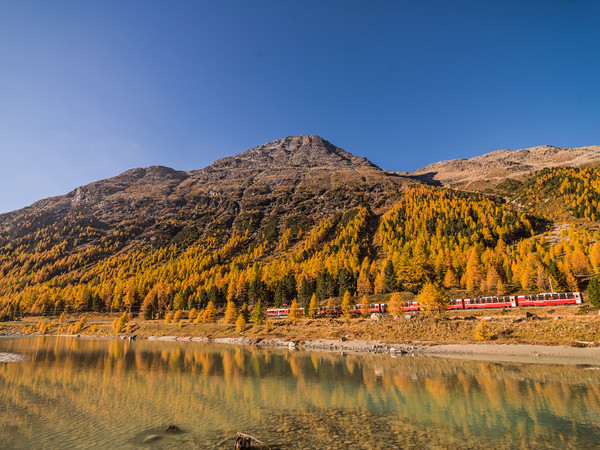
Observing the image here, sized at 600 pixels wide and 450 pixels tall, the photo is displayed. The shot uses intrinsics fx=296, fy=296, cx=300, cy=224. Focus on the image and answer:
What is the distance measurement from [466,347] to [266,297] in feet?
252

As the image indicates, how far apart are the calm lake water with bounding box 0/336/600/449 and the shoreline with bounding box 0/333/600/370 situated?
607cm

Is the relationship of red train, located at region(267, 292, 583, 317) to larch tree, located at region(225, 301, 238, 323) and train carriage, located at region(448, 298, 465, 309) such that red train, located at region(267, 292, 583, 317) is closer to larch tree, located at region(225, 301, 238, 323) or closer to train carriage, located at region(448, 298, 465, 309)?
train carriage, located at region(448, 298, 465, 309)

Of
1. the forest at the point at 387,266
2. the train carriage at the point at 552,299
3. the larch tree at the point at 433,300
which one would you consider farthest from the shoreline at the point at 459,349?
the forest at the point at 387,266

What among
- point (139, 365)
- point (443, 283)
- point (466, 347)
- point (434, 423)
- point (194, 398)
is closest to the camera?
point (434, 423)

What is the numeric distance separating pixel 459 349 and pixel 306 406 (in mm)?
40088

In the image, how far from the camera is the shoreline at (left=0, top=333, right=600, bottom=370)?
142ft

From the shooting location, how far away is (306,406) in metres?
25.2

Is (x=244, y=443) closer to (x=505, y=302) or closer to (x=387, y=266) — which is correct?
(x=505, y=302)

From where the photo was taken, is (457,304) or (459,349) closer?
(459,349)

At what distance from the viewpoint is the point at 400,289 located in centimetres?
10719

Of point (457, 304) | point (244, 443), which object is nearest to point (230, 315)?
point (457, 304)

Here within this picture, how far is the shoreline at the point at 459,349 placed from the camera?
43231mm

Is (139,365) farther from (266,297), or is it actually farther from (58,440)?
(266,297)

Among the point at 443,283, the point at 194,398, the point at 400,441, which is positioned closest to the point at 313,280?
the point at 443,283
